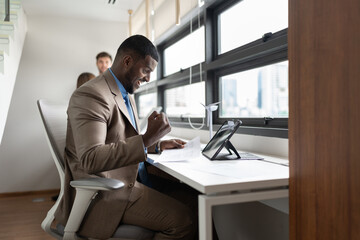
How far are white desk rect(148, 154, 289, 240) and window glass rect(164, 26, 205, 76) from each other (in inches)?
71.9

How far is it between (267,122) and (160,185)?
2.56 ft

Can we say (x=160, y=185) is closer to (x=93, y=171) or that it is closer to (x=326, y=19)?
(x=93, y=171)

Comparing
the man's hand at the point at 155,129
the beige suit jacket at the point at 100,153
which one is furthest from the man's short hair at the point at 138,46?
the man's hand at the point at 155,129

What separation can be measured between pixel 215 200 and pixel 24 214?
3.14m

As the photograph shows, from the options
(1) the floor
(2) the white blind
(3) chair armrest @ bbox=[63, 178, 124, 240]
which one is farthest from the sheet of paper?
(1) the floor

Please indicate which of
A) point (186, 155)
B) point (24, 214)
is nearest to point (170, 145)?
point (186, 155)

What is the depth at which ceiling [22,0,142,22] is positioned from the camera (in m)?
3.92

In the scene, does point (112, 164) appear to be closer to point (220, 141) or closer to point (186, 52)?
point (220, 141)

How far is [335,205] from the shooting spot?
0.83m

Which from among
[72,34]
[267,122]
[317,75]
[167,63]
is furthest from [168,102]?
[317,75]

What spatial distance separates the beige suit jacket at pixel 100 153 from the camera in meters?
1.23

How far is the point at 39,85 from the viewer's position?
4.33 meters

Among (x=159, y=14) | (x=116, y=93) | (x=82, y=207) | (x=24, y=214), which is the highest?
(x=159, y=14)

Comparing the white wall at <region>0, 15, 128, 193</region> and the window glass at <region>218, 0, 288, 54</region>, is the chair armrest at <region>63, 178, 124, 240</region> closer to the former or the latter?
the window glass at <region>218, 0, 288, 54</region>
